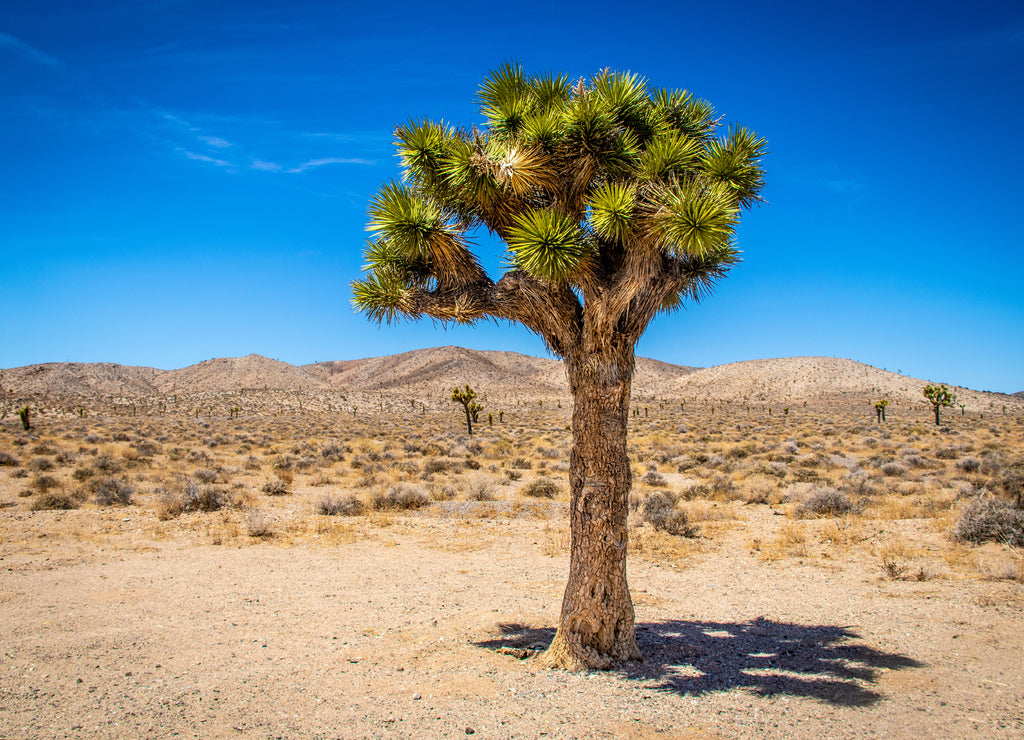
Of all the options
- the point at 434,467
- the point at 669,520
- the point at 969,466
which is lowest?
the point at 669,520

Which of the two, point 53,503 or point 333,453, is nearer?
point 53,503

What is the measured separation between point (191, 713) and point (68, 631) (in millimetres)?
2834

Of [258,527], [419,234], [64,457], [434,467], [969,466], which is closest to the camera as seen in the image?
[419,234]

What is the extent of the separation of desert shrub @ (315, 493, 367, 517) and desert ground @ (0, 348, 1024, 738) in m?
0.07

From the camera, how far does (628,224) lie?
558 centimetres

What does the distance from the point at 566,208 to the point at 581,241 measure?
21.9 inches

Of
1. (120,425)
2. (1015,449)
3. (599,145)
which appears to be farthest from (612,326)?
(120,425)

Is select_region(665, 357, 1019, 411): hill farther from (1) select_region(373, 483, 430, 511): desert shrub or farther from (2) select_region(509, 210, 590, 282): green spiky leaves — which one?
(2) select_region(509, 210, 590, 282): green spiky leaves

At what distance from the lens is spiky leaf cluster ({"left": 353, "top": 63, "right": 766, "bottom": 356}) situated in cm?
551

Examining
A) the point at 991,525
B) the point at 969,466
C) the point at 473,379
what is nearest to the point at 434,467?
the point at 991,525

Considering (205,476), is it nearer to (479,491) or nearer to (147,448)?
(479,491)

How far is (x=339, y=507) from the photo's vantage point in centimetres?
1443

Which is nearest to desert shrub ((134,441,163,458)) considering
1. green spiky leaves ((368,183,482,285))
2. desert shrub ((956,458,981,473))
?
green spiky leaves ((368,183,482,285))

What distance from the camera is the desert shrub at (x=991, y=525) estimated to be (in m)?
9.84
